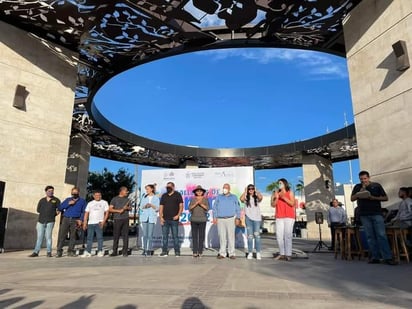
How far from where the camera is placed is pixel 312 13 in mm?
9555

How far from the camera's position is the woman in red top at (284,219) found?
21.8 ft

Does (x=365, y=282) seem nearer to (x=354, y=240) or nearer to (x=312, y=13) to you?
(x=354, y=240)

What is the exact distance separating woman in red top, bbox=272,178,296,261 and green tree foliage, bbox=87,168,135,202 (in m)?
26.1

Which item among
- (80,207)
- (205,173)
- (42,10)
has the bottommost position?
(80,207)

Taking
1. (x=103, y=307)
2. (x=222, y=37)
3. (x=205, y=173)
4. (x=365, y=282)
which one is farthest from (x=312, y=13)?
(x=103, y=307)

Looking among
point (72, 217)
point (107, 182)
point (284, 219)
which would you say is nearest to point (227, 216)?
point (284, 219)

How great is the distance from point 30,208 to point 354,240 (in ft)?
28.8

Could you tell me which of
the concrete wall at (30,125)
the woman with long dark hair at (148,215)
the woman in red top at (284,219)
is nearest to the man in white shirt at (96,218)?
the woman with long dark hair at (148,215)

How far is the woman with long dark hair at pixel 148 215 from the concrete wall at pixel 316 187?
627 inches

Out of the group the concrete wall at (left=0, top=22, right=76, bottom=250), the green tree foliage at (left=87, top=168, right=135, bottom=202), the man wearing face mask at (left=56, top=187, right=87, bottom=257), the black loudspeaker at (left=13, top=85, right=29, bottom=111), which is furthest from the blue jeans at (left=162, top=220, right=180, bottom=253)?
the green tree foliage at (left=87, top=168, right=135, bottom=202)

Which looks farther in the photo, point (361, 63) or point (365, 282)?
point (361, 63)

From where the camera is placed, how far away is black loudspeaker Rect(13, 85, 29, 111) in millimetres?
9648

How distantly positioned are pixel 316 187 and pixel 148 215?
1689 cm

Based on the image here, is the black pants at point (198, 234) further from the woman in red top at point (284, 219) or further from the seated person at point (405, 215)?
the seated person at point (405, 215)
